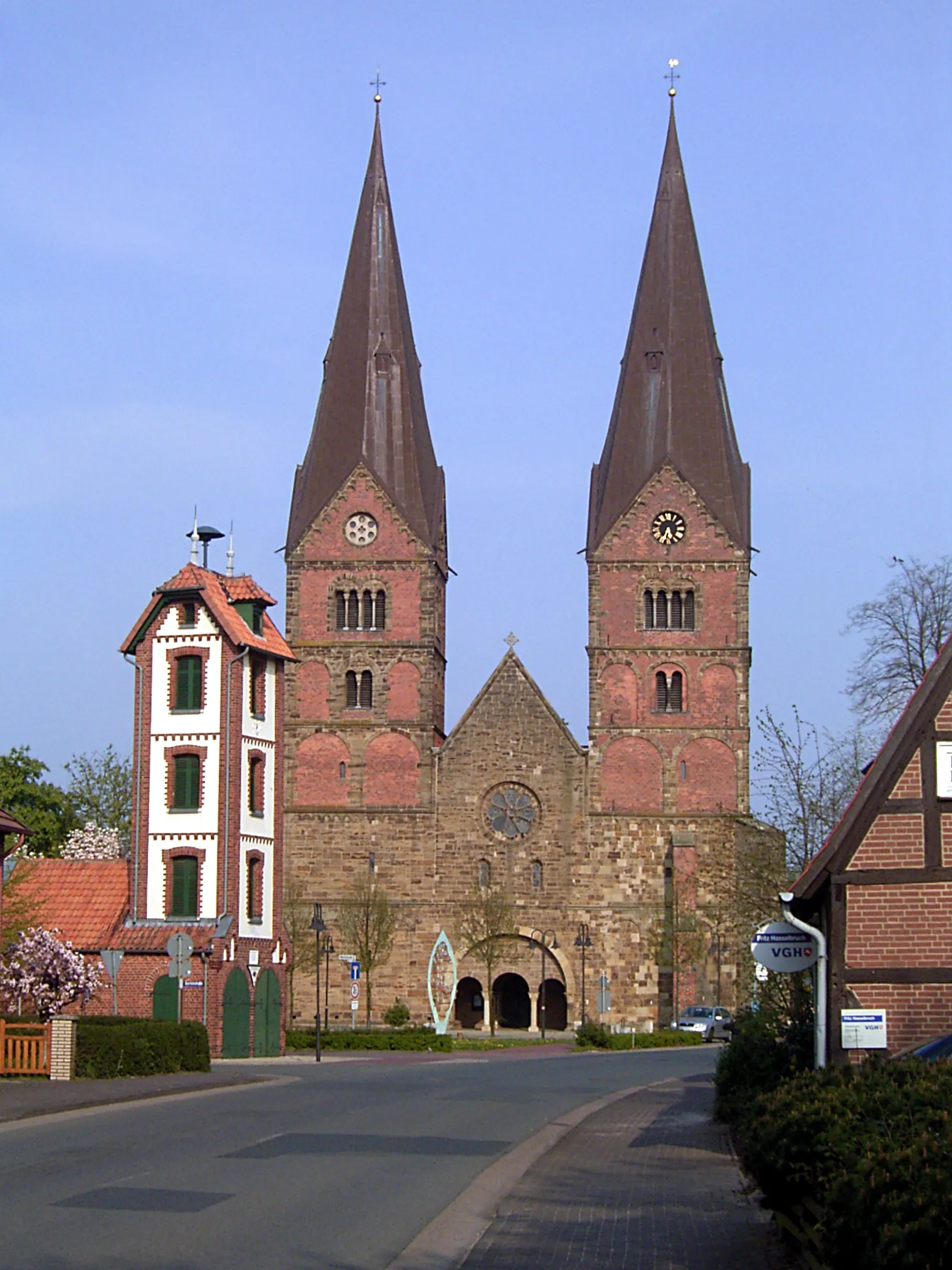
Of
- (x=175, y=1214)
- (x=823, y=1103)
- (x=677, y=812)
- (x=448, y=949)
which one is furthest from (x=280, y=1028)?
(x=823, y=1103)

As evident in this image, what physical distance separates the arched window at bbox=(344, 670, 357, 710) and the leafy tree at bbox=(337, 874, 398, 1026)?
7038mm

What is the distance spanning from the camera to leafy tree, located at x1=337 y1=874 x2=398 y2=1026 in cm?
6969

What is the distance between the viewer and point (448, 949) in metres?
69.5

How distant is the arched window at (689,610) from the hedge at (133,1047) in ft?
133

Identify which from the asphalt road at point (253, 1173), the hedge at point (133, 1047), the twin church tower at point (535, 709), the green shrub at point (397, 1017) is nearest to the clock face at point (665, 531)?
the twin church tower at point (535, 709)

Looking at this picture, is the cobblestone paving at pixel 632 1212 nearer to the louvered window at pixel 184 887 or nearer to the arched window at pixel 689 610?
the louvered window at pixel 184 887

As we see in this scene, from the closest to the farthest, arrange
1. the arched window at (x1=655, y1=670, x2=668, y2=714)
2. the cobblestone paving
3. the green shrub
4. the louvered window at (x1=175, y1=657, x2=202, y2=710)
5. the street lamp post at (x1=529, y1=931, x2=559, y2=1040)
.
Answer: the cobblestone paving < the louvered window at (x1=175, y1=657, x2=202, y2=710) < the green shrub < the street lamp post at (x1=529, y1=931, x2=559, y2=1040) < the arched window at (x1=655, y1=670, x2=668, y2=714)

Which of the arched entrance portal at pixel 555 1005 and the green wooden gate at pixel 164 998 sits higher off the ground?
the green wooden gate at pixel 164 998

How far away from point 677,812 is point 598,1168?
53250 mm

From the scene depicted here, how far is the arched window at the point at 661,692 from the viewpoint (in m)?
71.7

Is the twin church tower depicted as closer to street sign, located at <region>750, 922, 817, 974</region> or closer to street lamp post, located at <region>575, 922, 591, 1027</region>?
street lamp post, located at <region>575, 922, 591, 1027</region>

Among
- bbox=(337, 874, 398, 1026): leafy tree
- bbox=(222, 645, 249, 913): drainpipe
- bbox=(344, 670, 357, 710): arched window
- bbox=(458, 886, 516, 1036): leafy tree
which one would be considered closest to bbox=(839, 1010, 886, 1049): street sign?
bbox=(222, 645, 249, 913): drainpipe

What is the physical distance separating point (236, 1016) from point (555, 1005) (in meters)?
26.8

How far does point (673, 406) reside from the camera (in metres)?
72.6
